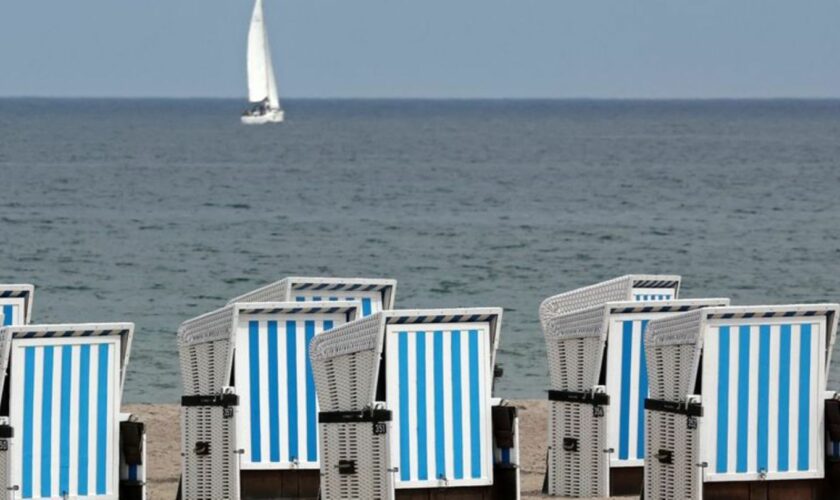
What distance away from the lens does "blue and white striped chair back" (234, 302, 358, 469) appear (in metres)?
10.7

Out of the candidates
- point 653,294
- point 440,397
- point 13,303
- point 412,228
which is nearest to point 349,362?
point 440,397

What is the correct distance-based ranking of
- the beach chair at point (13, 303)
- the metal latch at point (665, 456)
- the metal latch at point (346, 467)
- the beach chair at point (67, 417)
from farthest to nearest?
the beach chair at point (13, 303), the metal latch at point (665, 456), the metal latch at point (346, 467), the beach chair at point (67, 417)

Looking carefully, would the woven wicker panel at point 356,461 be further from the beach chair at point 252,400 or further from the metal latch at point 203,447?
the metal latch at point 203,447

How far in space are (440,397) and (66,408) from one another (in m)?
1.75

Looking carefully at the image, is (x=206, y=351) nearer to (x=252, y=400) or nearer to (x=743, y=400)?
(x=252, y=400)

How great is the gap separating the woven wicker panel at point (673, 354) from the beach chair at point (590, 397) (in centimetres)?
60

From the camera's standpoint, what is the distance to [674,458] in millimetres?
10297

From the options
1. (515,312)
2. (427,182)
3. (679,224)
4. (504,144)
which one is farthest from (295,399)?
(504,144)

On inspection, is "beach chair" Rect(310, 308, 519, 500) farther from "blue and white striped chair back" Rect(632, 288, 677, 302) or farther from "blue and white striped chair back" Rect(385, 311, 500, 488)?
"blue and white striped chair back" Rect(632, 288, 677, 302)

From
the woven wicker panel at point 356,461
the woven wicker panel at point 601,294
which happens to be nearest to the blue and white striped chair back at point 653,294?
the woven wicker panel at point 601,294

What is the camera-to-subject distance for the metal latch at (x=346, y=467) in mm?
10094
